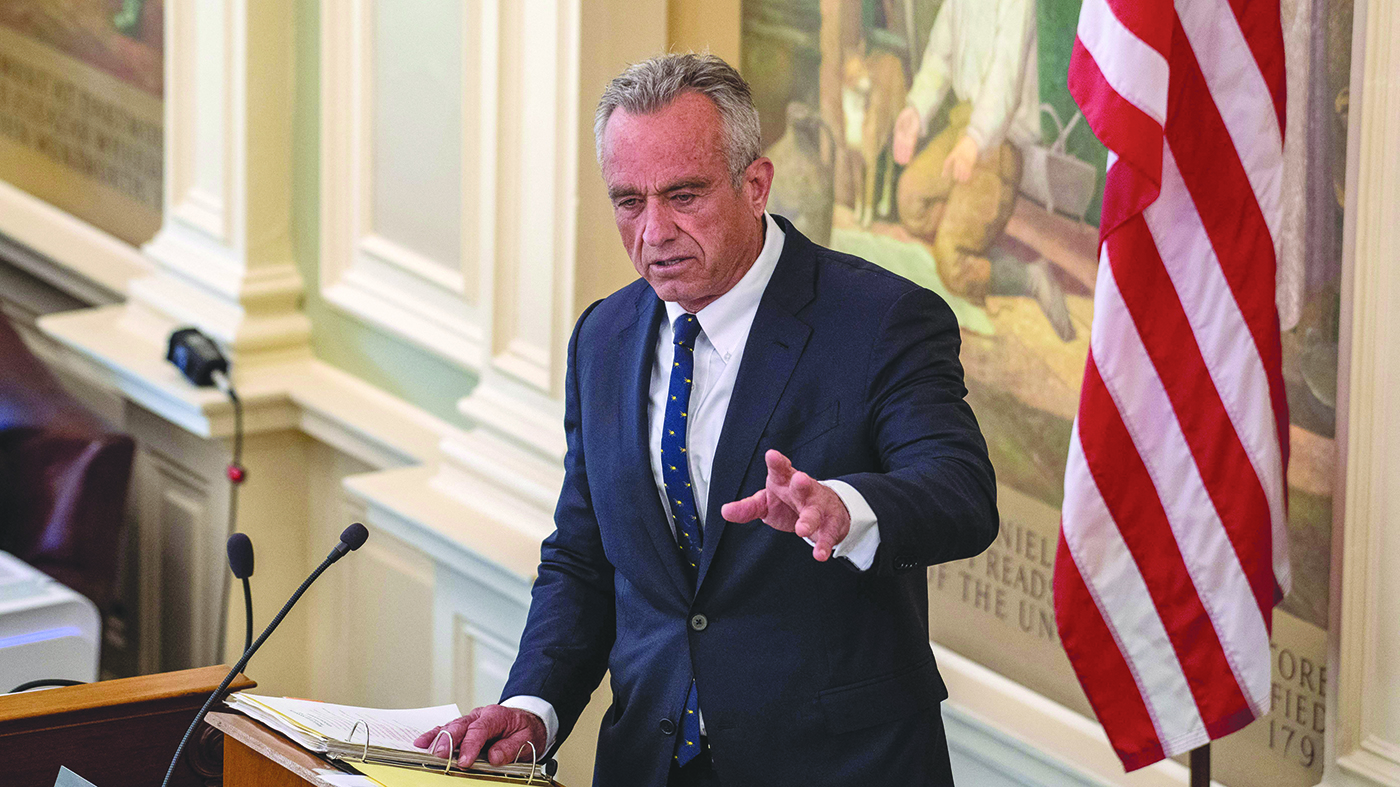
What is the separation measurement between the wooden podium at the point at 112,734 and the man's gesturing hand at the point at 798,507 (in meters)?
1.00

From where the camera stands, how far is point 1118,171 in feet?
7.29

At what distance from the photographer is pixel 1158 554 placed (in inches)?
91.1

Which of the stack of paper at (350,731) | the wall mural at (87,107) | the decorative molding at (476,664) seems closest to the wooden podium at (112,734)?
the stack of paper at (350,731)

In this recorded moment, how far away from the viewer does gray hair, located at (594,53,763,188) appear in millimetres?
1836

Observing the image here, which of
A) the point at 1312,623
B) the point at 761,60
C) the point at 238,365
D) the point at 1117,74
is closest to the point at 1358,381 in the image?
the point at 1312,623

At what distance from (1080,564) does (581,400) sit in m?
0.76

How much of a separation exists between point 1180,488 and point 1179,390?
0.45ft

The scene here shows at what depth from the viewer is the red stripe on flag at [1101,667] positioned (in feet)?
7.66

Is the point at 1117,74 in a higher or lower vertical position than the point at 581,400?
higher

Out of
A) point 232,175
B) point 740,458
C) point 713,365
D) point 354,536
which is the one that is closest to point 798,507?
point 740,458

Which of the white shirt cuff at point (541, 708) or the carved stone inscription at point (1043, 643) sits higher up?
the white shirt cuff at point (541, 708)

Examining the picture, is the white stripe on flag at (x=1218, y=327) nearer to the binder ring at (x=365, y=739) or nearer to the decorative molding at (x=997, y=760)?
the decorative molding at (x=997, y=760)

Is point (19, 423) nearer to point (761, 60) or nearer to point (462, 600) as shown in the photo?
point (462, 600)

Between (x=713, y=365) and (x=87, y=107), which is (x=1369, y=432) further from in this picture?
(x=87, y=107)
